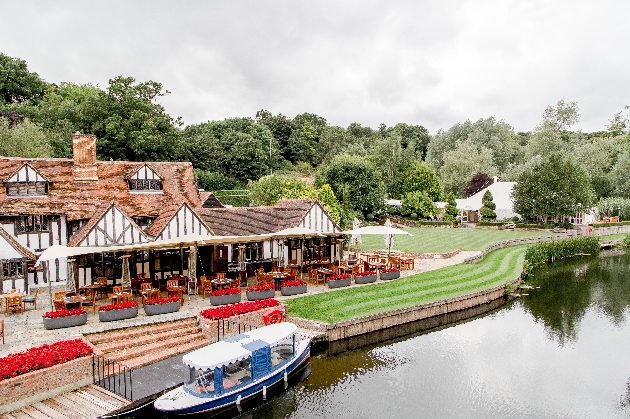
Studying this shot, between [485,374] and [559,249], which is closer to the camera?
[485,374]

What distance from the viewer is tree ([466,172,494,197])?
236 ft

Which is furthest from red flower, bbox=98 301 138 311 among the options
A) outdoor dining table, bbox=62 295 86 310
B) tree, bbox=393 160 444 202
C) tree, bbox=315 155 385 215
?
tree, bbox=393 160 444 202

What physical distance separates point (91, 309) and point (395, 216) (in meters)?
46.4

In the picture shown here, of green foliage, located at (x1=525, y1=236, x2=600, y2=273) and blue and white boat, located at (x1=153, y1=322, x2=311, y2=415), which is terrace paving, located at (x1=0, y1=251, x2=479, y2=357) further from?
green foliage, located at (x1=525, y1=236, x2=600, y2=273)

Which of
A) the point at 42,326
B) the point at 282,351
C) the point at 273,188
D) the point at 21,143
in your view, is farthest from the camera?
the point at 273,188

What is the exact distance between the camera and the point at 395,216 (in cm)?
6275

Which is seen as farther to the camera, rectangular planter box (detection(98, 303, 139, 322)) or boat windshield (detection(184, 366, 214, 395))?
rectangular planter box (detection(98, 303, 139, 322))

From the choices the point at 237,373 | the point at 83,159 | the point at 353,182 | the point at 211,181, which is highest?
the point at 211,181

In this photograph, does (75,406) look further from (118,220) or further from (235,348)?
(118,220)

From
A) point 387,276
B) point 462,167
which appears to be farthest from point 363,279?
point 462,167

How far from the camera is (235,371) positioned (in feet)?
49.4

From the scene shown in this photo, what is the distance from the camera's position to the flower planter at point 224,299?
70.9 feet

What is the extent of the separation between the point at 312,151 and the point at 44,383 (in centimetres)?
7560

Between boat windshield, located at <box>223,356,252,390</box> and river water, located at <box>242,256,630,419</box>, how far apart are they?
978 millimetres
